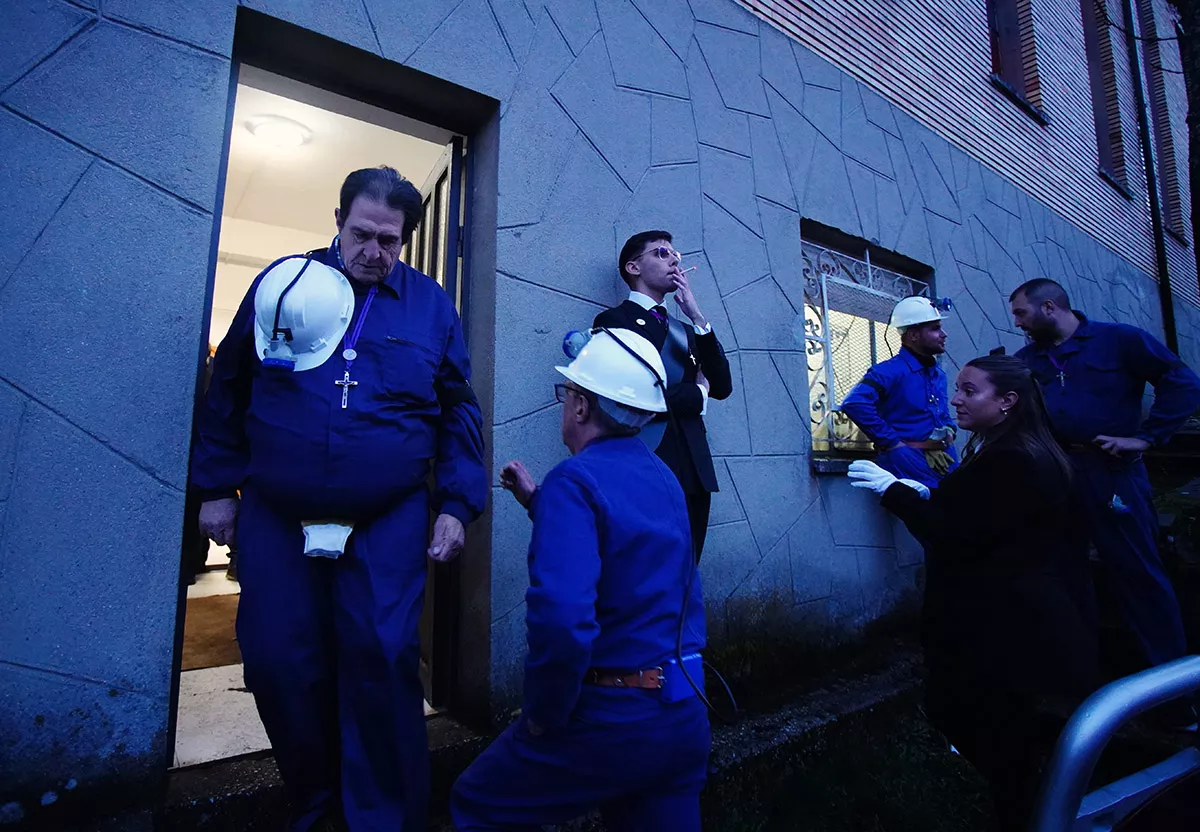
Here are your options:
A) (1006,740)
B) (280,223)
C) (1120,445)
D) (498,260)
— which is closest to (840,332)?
(1120,445)

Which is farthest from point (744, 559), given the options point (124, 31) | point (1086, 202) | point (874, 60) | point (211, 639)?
point (1086, 202)

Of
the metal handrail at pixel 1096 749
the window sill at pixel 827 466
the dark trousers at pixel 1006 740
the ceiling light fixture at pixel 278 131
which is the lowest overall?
the dark trousers at pixel 1006 740

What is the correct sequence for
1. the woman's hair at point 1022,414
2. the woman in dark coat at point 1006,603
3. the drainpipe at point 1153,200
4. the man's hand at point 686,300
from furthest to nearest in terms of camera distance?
Answer: the drainpipe at point 1153,200
the man's hand at point 686,300
the woman's hair at point 1022,414
the woman in dark coat at point 1006,603

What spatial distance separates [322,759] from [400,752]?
0.22 meters

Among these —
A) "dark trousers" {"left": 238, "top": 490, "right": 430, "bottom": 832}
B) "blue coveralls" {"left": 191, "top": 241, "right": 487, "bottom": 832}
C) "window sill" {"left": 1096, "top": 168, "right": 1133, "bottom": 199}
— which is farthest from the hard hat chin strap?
"window sill" {"left": 1096, "top": 168, "right": 1133, "bottom": 199}

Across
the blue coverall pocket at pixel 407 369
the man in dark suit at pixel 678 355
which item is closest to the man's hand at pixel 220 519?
the blue coverall pocket at pixel 407 369

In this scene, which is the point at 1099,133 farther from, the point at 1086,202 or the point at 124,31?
the point at 124,31

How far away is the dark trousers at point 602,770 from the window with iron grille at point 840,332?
3032 millimetres

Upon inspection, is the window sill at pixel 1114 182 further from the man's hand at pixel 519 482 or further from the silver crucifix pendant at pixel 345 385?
the silver crucifix pendant at pixel 345 385

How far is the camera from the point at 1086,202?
25.9 ft

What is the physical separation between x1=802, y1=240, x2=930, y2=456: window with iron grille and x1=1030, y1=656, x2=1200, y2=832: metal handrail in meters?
3.00

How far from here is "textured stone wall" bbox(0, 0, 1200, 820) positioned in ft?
5.95

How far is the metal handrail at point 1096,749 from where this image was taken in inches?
41.0

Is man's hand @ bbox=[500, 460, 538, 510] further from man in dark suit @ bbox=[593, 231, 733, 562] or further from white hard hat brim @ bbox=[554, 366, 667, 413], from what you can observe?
man in dark suit @ bbox=[593, 231, 733, 562]
